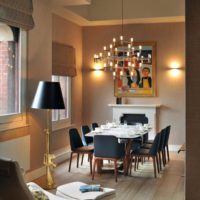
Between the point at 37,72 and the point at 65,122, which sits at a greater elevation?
the point at 37,72

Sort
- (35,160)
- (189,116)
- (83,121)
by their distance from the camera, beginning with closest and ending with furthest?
(189,116), (35,160), (83,121)

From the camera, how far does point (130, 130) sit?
294 inches

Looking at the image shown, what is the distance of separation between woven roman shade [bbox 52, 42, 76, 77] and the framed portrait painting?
48.6 inches

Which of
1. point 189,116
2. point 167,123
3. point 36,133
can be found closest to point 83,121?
point 167,123

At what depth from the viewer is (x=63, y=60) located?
29.4 feet

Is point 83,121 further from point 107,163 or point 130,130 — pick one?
point 130,130

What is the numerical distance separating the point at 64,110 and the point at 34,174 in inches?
118

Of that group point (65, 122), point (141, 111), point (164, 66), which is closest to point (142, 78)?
point (164, 66)

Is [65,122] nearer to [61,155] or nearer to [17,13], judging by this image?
A: [61,155]

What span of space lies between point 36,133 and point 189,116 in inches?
133

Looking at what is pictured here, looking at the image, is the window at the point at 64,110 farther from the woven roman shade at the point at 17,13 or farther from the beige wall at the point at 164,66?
the woven roman shade at the point at 17,13

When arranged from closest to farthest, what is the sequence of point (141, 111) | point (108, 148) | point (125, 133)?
point (108, 148) < point (125, 133) < point (141, 111)

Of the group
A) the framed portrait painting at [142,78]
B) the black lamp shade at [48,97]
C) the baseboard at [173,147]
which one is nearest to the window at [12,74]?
the black lamp shade at [48,97]

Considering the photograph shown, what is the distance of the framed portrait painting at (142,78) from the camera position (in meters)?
9.87
